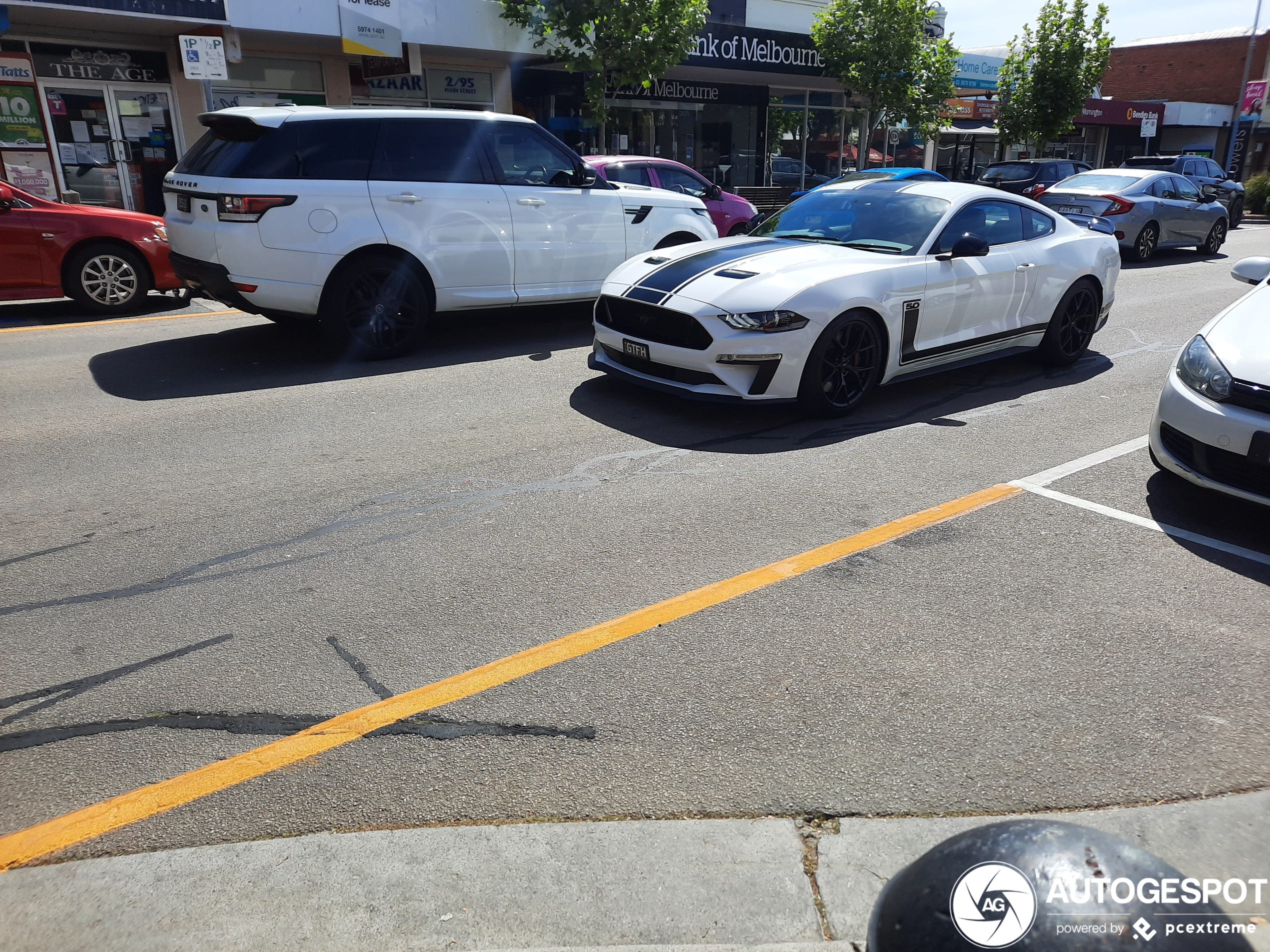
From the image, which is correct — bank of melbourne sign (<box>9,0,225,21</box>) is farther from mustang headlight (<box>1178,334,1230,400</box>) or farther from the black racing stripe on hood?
mustang headlight (<box>1178,334,1230,400</box>)

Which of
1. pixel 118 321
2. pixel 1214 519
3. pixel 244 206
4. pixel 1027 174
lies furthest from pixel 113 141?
pixel 1027 174

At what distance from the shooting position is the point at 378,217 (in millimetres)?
8125

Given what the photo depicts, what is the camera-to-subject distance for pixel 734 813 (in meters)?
2.77

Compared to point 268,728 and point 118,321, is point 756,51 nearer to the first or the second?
point 118,321

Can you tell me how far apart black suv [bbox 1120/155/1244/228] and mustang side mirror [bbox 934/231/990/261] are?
20391 mm

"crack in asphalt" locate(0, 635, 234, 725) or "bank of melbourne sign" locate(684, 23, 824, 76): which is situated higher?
"bank of melbourne sign" locate(684, 23, 824, 76)

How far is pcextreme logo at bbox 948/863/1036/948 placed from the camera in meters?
1.40

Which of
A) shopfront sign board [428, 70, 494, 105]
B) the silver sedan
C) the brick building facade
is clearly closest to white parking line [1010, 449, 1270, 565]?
the silver sedan

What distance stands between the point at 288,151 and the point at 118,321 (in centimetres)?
335

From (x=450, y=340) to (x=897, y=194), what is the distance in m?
4.21

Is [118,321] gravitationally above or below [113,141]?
below

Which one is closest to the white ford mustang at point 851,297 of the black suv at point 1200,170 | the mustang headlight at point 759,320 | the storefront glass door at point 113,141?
the mustang headlight at point 759,320

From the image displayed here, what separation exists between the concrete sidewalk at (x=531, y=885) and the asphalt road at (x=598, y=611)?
0.34ft

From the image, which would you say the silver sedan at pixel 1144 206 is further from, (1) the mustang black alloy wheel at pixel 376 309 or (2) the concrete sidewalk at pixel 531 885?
(2) the concrete sidewalk at pixel 531 885
